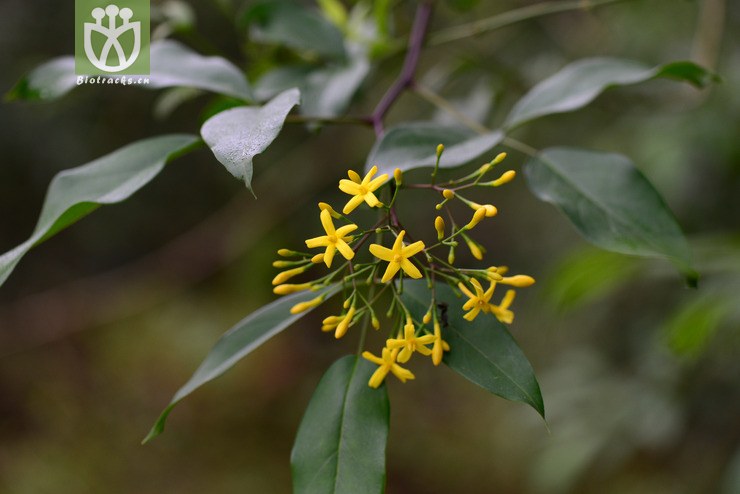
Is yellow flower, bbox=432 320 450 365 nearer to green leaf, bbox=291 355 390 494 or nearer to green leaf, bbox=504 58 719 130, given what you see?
green leaf, bbox=291 355 390 494

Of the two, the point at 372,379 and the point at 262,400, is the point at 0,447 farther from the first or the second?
the point at 372,379

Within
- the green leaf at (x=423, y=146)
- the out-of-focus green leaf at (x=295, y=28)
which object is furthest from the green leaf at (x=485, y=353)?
the out-of-focus green leaf at (x=295, y=28)

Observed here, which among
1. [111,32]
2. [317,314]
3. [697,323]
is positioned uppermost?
[111,32]

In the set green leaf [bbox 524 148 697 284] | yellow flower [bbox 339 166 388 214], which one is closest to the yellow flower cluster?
yellow flower [bbox 339 166 388 214]

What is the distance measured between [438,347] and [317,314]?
2645mm

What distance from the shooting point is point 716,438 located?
5.03 ft

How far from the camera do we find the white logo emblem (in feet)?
2.41

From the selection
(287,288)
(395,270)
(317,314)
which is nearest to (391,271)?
(395,270)

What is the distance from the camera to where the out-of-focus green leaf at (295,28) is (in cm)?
82

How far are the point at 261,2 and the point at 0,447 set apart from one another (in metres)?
2.38

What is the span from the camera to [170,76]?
659 mm

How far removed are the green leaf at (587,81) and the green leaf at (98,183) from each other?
Answer: 1.13 ft

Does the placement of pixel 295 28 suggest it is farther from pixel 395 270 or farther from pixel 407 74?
pixel 395 270

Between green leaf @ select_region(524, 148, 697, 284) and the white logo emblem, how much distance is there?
0.47 meters
